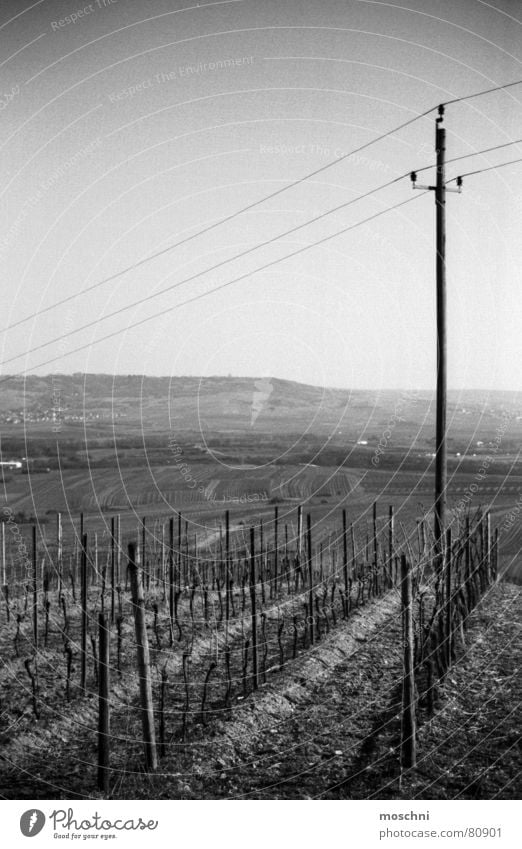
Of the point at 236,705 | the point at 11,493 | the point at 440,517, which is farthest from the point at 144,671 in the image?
the point at 11,493

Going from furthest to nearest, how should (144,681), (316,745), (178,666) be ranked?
(178,666)
(316,745)
(144,681)

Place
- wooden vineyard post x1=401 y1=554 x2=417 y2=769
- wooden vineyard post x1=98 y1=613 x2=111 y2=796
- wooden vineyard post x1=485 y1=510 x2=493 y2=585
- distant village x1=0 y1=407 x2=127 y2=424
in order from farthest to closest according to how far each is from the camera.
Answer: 1. wooden vineyard post x1=485 y1=510 x2=493 y2=585
2. distant village x1=0 y1=407 x2=127 y2=424
3. wooden vineyard post x1=401 y1=554 x2=417 y2=769
4. wooden vineyard post x1=98 y1=613 x2=111 y2=796

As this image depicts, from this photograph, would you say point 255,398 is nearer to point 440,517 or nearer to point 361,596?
point 361,596

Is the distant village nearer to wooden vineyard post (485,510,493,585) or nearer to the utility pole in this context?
the utility pole

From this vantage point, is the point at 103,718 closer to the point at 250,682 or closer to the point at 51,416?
the point at 250,682

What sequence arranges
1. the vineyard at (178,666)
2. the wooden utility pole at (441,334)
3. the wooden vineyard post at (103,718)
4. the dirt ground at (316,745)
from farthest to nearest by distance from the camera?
the wooden utility pole at (441,334), the vineyard at (178,666), the dirt ground at (316,745), the wooden vineyard post at (103,718)

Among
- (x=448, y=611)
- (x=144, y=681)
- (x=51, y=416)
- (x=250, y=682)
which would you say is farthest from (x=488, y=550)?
(x=51, y=416)

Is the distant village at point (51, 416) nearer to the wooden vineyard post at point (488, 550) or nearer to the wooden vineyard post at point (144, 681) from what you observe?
the wooden vineyard post at point (144, 681)

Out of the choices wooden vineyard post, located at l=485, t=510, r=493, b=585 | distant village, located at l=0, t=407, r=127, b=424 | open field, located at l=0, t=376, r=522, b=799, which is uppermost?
distant village, located at l=0, t=407, r=127, b=424

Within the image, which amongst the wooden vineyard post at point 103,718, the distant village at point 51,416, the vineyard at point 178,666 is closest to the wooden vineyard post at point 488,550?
the vineyard at point 178,666

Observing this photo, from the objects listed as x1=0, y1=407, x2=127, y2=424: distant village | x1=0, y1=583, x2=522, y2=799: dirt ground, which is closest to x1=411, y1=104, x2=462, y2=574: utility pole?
x1=0, y1=583, x2=522, y2=799: dirt ground

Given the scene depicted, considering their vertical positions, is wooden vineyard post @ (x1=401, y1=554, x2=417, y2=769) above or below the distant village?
below

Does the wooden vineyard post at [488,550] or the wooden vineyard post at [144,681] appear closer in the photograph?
the wooden vineyard post at [144,681]

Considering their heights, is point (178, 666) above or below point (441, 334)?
below
